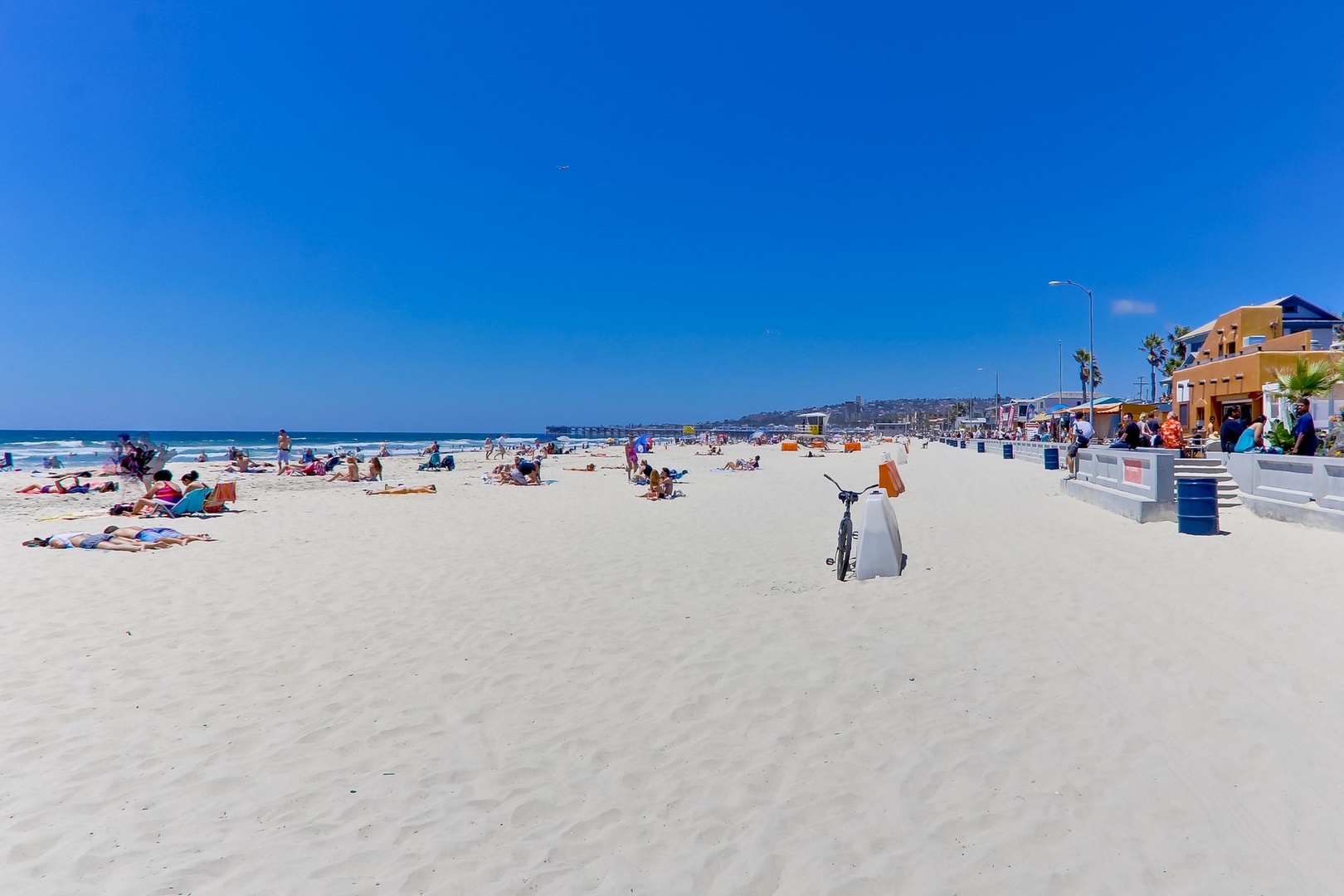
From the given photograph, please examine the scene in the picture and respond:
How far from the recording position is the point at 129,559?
26.8 ft

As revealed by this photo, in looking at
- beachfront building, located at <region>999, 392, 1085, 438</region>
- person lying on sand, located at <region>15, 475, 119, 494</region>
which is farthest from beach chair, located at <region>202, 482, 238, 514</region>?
beachfront building, located at <region>999, 392, 1085, 438</region>

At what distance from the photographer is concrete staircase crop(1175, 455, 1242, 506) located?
12258 millimetres

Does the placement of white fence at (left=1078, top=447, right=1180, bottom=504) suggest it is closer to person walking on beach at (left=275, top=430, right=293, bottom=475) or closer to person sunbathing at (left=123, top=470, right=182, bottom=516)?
person sunbathing at (left=123, top=470, right=182, bottom=516)

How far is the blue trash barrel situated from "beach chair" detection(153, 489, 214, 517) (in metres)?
15.9

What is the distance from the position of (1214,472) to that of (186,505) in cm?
1937

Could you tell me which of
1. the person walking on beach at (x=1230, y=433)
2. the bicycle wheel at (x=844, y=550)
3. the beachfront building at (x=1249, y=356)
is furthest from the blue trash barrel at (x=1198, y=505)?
the beachfront building at (x=1249, y=356)

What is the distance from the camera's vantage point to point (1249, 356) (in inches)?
931

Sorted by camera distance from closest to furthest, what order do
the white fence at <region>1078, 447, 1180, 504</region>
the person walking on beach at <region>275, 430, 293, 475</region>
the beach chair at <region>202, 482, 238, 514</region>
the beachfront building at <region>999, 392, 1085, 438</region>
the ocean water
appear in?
the white fence at <region>1078, 447, 1180, 504</region>, the beach chair at <region>202, 482, 238, 514</region>, the person walking on beach at <region>275, 430, 293, 475</region>, the ocean water, the beachfront building at <region>999, 392, 1085, 438</region>

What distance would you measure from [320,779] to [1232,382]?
3153 centimetres

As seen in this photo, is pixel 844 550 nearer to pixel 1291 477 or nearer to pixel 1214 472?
pixel 1291 477

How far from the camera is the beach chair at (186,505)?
11898mm

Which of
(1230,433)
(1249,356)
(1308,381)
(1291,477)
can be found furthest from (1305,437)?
(1249,356)

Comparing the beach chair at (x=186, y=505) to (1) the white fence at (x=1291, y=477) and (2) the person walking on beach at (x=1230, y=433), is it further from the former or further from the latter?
(2) the person walking on beach at (x=1230, y=433)

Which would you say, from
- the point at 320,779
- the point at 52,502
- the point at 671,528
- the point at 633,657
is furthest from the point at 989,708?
the point at 52,502
